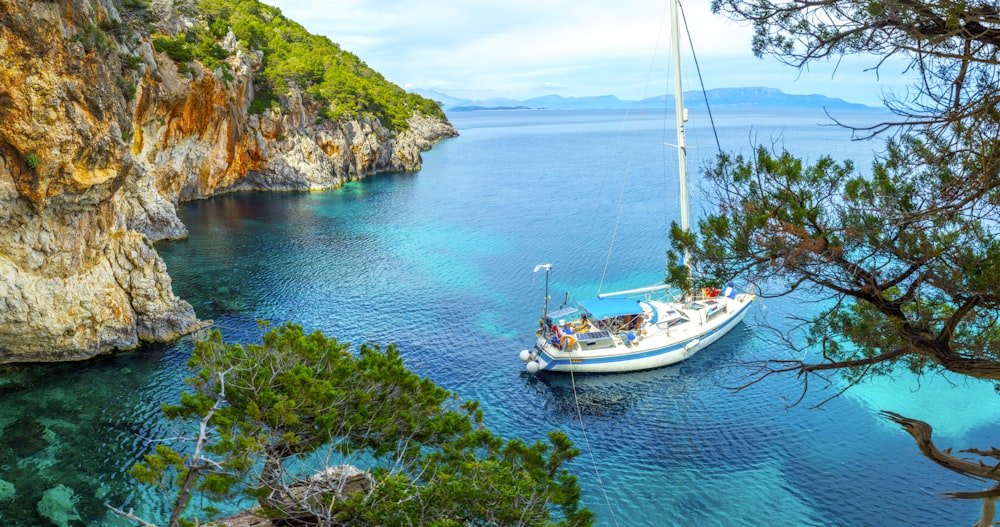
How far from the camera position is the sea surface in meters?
16.5

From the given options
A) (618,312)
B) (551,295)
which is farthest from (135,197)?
(618,312)

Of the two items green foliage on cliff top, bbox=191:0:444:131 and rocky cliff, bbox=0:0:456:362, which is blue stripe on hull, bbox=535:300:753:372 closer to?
rocky cliff, bbox=0:0:456:362

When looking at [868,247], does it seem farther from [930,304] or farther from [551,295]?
[551,295]

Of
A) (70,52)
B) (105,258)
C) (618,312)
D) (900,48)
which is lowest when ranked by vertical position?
(618,312)

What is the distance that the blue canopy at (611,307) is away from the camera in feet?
82.6

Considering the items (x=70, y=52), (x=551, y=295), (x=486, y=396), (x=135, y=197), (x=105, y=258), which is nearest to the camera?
(x=70, y=52)

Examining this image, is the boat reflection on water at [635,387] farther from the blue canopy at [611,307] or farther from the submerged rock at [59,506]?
the submerged rock at [59,506]

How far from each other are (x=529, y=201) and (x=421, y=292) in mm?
28307

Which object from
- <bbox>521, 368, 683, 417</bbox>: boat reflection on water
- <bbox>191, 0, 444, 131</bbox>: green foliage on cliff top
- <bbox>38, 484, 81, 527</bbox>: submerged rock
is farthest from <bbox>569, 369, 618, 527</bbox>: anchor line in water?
<bbox>191, 0, 444, 131</bbox>: green foliage on cliff top

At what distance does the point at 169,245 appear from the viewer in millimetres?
38906

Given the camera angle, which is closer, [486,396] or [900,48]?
[900,48]

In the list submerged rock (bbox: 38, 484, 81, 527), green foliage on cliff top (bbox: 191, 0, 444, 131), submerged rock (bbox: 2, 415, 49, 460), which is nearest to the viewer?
submerged rock (bbox: 38, 484, 81, 527)

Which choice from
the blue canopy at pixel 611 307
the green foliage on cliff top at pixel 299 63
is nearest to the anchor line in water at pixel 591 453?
the blue canopy at pixel 611 307

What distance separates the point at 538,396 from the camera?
22.7 m
